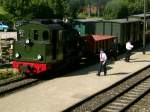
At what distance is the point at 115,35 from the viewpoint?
3312 cm

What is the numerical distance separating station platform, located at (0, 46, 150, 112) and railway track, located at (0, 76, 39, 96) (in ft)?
1.79

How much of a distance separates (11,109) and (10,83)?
5.19 meters

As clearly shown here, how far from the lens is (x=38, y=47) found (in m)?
21.2

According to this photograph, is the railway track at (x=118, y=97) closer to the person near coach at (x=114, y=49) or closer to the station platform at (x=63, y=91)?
the station platform at (x=63, y=91)

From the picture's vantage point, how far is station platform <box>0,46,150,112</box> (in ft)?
52.3

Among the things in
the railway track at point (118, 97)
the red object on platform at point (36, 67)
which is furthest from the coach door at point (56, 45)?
the railway track at point (118, 97)

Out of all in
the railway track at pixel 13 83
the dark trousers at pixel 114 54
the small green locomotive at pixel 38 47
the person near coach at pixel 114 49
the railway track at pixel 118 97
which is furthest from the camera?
the person near coach at pixel 114 49

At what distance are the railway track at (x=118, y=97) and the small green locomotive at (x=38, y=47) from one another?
3.77 metres

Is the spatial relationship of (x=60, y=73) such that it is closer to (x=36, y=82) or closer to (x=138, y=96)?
(x=36, y=82)

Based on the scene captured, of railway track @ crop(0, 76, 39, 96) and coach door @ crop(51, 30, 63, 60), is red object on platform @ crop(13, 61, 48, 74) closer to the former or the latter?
railway track @ crop(0, 76, 39, 96)

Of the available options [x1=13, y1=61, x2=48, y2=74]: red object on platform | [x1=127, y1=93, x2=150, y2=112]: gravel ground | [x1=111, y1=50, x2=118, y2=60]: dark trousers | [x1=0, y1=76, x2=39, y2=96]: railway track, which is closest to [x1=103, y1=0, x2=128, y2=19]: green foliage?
[x1=111, y1=50, x2=118, y2=60]: dark trousers

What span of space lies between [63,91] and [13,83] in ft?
10.4

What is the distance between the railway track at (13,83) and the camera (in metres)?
18.8

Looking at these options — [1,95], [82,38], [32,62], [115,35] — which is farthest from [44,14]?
[1,95]
